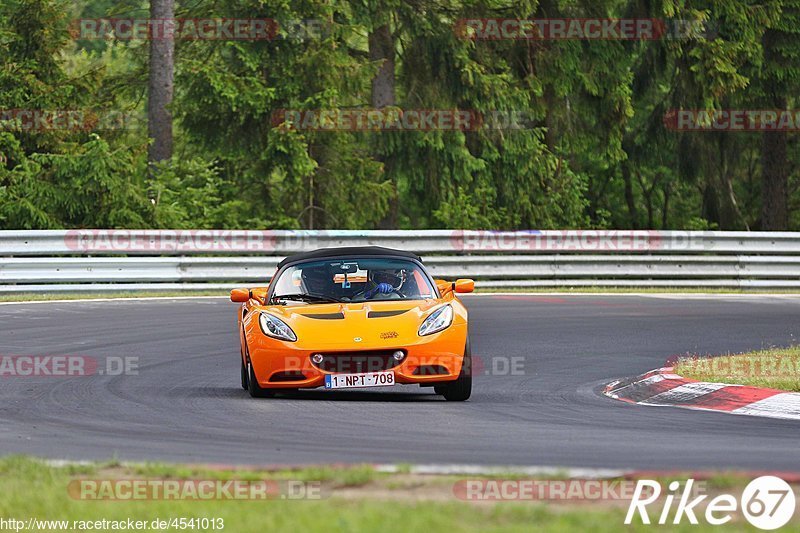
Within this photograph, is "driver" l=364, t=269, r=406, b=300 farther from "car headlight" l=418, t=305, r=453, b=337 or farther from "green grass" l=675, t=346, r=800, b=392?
"green grass" l=675, t=346, r=800, b=392

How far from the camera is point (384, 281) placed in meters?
12.8

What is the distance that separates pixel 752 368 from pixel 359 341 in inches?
159

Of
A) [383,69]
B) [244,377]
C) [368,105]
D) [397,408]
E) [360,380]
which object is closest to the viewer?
[397,408]

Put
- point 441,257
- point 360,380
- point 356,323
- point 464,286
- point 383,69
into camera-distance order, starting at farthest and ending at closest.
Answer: point 383,69
point 441,257
point 464,286
point 356,323
point 360,380

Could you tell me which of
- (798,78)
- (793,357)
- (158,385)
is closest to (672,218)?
(798,78)

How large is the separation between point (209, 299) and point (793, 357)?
37.2ft

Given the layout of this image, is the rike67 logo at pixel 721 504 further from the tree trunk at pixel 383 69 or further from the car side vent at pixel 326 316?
the tree trunk at pixel 383 69

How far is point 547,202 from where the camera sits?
32.7 m

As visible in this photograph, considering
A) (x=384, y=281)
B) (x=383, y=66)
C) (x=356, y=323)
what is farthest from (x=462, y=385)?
(x=383, y=66)

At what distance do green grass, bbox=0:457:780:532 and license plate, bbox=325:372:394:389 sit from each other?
4.05 m

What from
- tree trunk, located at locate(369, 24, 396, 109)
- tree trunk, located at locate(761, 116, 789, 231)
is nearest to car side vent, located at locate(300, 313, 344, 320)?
tree trunk, located at locate(369, 24, 396, 109)

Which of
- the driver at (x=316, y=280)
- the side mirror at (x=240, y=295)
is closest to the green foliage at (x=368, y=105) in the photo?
the side mirror at (x=240, y=295)

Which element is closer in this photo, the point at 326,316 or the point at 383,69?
the point at 326,316

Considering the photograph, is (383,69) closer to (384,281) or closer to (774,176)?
(774,176)
